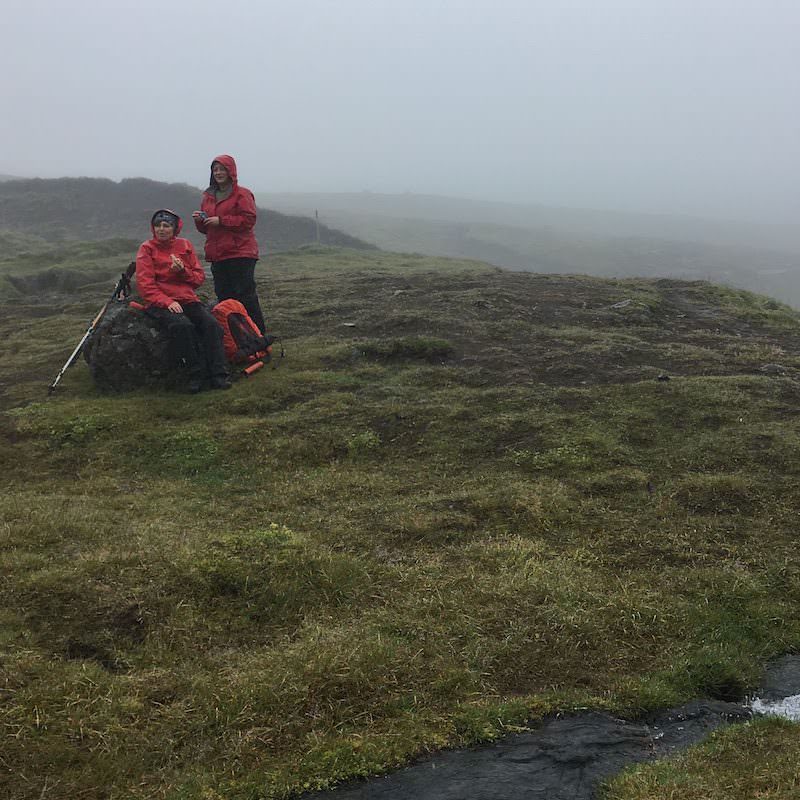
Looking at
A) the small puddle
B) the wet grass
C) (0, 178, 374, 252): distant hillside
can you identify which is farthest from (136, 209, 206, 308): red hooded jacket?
(0, 178, 374, 252): distant hillside

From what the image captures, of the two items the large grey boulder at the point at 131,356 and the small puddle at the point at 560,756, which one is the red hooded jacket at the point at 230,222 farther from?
the small puddle at the point at 560,756

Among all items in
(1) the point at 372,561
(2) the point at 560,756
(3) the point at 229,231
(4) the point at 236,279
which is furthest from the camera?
(4) the point at 236,279

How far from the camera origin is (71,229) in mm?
66938

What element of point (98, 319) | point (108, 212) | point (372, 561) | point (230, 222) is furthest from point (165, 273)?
point (108, 212)

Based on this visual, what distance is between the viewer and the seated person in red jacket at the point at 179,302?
13281 mm

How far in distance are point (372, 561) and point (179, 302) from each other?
27.6ft

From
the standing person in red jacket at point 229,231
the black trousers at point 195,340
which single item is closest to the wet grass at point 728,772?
the black trousers at point 195,340

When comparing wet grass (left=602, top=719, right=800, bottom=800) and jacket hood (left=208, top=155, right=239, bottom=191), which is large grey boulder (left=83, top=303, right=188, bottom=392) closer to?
jacket hood (left=208, top=155, right=239, bottom=191)

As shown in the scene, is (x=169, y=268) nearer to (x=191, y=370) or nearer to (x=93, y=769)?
(x=191, y=370)

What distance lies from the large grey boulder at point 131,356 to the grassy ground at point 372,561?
0.55 metres

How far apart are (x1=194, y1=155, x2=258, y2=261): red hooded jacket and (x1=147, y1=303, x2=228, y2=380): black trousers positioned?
2.08 m

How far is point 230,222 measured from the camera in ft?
48.0

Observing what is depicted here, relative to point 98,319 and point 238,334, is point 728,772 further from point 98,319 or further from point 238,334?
point 98,319

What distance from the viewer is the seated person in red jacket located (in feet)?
43.6
